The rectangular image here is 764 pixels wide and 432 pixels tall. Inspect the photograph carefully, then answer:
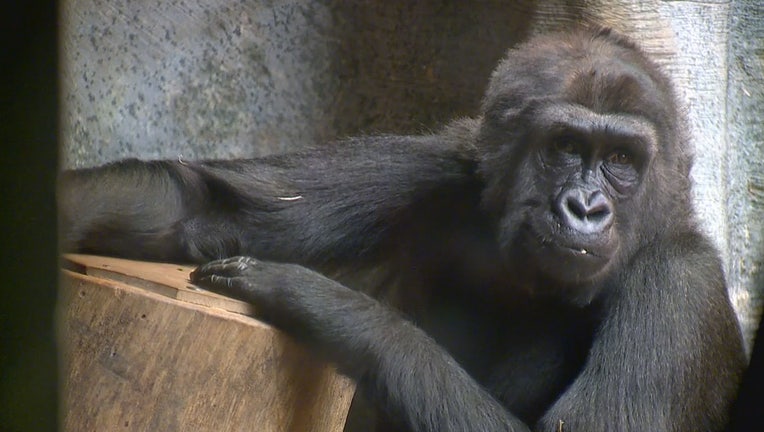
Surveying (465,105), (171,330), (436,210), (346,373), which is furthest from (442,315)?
(465,105)

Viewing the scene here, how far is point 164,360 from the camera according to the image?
8.47 ft

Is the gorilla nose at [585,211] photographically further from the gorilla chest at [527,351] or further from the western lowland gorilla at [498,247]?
the gorilla chest at [527,351]

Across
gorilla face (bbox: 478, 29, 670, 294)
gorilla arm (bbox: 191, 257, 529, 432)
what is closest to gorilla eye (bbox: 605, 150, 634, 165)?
gorilla face (bbox: 478, 29, 670, 294)

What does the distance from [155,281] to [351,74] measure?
2.59m

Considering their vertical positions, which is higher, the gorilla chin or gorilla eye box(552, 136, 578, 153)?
gorilla eye box(552, 136, 578, 153)

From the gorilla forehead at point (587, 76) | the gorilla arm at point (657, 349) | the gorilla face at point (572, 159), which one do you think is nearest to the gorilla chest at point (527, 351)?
the gorilla arm at point (657, 349)

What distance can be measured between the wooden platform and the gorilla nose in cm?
93

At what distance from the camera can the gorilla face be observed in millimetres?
3018

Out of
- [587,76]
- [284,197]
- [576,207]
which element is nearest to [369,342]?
[576,207]

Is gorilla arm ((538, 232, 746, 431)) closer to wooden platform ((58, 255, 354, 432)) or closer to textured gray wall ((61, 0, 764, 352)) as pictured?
wooden platform ((58, 255, 354, 432))

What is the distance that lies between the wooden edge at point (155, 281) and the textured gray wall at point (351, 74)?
66.1 inches

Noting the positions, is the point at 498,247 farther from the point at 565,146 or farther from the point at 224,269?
the point at 224,269

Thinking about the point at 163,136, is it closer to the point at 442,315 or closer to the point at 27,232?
the point at 442,315

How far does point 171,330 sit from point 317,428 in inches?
24.5
